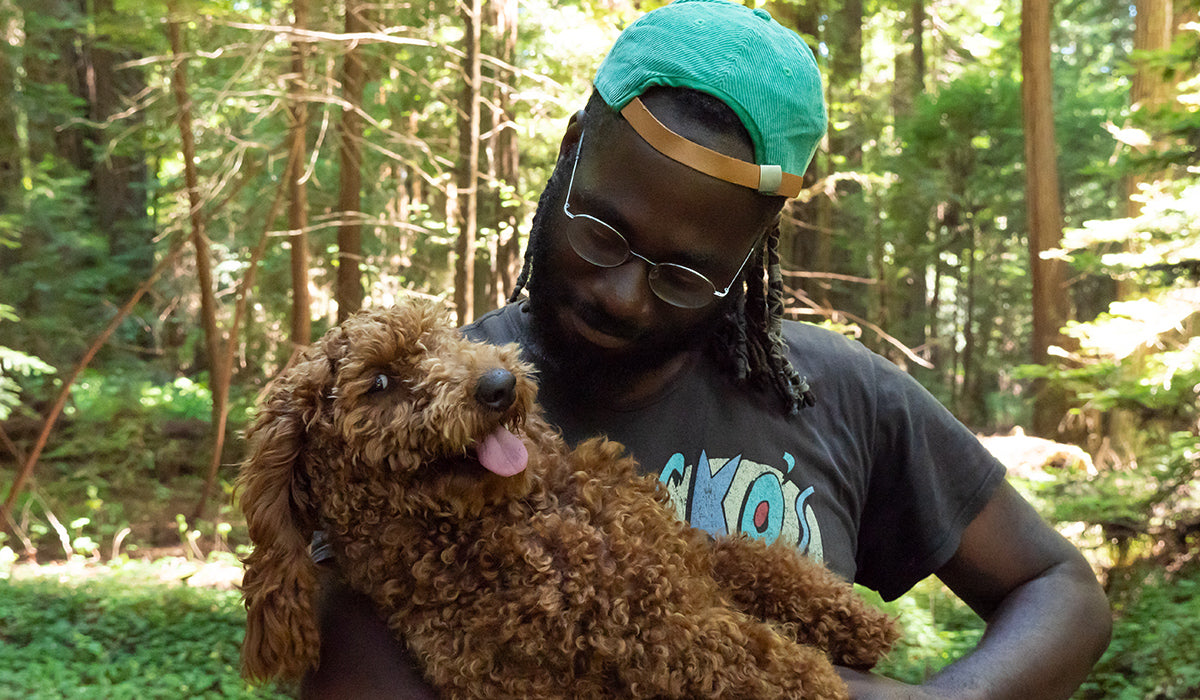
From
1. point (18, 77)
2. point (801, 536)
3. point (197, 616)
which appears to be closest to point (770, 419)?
point (801, 536)

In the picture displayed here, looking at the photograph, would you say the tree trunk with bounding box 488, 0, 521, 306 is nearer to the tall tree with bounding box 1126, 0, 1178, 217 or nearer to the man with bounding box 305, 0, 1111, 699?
the man with bounding box 305, 0, 1111, 699

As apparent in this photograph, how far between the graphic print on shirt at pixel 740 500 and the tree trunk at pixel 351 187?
24.6ft

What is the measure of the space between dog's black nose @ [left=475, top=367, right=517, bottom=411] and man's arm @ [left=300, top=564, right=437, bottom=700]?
471mm

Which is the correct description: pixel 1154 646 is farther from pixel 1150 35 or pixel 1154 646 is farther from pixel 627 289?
pixel 1150 35

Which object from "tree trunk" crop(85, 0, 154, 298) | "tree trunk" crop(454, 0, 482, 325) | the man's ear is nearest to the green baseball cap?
the man's ear

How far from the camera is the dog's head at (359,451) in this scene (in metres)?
1.63

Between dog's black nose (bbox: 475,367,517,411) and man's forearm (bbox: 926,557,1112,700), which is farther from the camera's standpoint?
man's forearm (bbox: 926,557,1112,700)

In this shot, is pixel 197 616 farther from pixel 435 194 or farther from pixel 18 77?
pixel 18 77

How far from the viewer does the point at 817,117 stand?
6.19 feet

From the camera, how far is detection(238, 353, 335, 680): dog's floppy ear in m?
1.60

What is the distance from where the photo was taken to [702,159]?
5.64 ft

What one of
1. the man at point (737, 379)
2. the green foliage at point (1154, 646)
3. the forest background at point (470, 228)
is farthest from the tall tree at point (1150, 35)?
the man at point (737, 379)

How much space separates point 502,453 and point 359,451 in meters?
0.28

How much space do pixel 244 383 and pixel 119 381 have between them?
214 centimetres
